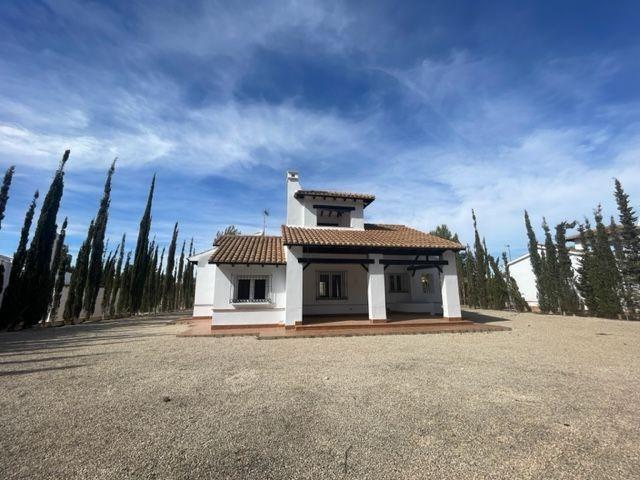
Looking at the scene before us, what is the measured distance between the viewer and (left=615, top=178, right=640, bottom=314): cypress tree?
17.9 metres

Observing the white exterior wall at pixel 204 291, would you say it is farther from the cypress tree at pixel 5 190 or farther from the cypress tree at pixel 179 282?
the cypress tree at pixel 179 282

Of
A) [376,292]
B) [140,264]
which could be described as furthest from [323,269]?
[140,264]

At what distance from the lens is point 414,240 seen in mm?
13234

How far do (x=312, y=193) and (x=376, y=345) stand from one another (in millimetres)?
8531

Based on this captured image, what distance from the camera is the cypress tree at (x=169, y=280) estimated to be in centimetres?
3061

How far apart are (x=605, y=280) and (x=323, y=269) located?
65.1 ft

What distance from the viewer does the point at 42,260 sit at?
640 inches

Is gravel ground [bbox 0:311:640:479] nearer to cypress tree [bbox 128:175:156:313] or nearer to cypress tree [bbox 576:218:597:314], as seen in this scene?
cypress tree [bbox 576:218:597:314]

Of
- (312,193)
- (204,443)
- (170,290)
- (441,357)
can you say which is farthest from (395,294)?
(170,290)

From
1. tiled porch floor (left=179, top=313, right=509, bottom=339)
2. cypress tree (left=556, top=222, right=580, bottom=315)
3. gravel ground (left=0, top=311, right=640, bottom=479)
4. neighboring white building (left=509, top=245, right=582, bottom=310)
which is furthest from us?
neighboring white building (left=509, top=245, right=582, bottom=310)

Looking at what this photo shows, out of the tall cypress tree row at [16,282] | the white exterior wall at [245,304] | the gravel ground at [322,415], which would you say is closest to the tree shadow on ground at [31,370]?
the gravel ground at [322,415]

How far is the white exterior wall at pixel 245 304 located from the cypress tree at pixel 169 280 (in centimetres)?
2332

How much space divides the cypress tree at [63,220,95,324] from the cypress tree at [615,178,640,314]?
36947mm

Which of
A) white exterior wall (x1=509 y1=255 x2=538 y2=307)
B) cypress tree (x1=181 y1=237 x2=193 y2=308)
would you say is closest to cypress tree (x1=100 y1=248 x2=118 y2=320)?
cypress tree (x1=181 y1=237 x2=193 y2=308)
